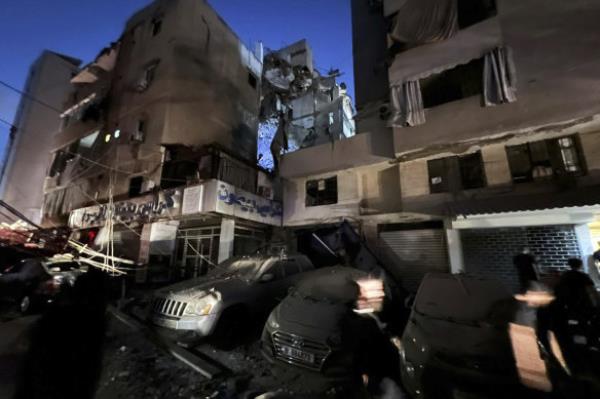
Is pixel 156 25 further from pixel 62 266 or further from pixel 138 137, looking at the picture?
pixel 62 266

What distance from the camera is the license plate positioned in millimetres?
3791

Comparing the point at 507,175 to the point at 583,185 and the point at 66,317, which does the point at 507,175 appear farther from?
the point at 66,317

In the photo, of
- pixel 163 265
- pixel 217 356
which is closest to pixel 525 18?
pixel 217 356

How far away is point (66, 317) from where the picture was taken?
321 cm

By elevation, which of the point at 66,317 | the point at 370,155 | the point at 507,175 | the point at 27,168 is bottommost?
the point at 66,317

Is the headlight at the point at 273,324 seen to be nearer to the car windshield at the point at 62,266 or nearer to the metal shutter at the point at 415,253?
the metal shutter at the point at 415,253

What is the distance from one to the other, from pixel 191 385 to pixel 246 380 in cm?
75

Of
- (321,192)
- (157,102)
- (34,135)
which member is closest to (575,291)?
(321,192)

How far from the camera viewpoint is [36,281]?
725cm

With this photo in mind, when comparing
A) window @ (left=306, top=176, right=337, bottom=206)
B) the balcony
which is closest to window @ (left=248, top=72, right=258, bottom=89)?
the balcony

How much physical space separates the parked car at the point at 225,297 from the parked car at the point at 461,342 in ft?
10.3

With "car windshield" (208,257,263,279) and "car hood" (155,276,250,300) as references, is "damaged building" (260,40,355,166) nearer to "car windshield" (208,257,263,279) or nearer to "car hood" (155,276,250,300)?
"car windshield" (208,257,263,279)

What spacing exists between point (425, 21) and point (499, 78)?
12.8ft

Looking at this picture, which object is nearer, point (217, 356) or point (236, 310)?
point (217, 356)
